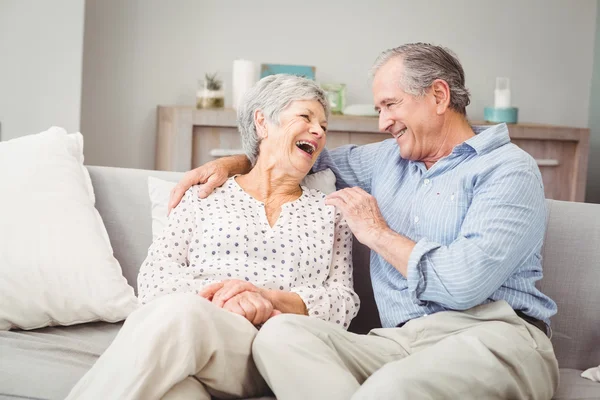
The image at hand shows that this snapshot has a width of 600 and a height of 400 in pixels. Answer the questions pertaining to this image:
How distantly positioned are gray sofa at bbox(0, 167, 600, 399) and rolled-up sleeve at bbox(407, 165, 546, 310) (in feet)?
1.06

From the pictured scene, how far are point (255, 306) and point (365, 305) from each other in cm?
59

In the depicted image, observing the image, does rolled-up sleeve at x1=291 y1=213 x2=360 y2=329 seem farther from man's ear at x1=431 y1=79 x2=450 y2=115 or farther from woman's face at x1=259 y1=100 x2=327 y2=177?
man's ear at x1=431 y1=79 x2=450 y2=115

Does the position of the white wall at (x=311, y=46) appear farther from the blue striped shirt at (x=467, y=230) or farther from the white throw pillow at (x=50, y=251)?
the blue striped shirt at (x=467, y=230)

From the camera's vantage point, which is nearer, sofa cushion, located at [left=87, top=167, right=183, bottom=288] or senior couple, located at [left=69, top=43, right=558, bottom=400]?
senior couple, located at [left=69, top=43, right=558, bottom=400]

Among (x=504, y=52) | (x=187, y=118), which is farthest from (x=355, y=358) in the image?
(x=504, y=52)

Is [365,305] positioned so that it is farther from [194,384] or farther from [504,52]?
[504,52]

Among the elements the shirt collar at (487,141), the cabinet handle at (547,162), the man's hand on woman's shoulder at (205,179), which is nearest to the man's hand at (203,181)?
the man's hand on woman's shoulder at (205,179)

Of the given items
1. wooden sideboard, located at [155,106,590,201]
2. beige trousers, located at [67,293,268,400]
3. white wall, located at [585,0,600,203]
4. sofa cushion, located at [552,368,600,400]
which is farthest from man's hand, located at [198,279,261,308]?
white wall, located at [585,0,600,203]

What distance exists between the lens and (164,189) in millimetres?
2365

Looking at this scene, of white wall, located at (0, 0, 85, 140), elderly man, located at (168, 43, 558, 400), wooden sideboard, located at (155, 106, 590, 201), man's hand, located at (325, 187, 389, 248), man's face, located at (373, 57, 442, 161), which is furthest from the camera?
wooden sideboard, located at (155, 106, 590, 201)

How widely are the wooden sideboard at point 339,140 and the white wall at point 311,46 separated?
0.23m

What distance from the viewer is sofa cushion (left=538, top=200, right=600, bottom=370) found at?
2164 mm

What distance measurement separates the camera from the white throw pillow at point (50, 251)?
2076mm

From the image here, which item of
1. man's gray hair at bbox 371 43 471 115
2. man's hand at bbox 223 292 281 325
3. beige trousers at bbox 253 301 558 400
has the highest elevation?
man's gray hair at bbox 371 43 471 115
